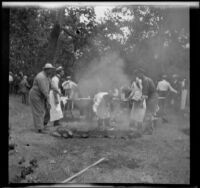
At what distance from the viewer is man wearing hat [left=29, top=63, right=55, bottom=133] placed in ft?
18.8

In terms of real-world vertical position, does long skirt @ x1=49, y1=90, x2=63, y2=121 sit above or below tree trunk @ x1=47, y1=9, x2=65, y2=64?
below

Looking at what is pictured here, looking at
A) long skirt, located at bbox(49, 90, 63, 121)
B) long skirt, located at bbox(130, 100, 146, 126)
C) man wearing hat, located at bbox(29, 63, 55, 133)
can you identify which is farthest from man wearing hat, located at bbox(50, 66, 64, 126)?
long skirt, located at bbox(130, 100, 146, 126)

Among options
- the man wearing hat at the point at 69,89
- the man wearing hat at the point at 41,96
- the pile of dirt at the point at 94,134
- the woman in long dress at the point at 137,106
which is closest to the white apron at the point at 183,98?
the woman in long dress at the point at 137,106

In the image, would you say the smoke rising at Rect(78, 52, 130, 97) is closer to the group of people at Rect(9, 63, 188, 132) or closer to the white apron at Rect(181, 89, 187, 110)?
the group of people at Rect(9, 63, 188, 132)

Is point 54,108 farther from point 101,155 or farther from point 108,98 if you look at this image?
point 101,155

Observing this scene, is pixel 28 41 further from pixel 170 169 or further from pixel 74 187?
pixel 170 169

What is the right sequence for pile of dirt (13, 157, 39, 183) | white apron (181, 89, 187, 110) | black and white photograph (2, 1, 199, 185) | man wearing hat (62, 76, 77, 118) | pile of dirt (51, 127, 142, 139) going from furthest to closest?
man wearing hat (62, 76, 77, 118) → pile of dirt (51, 127, 142, 139) → white apron (181, 89, 187, 110) → black and white photograph (2, 1, 199, 185) → pile of dirt (13, 157, 39, 183)

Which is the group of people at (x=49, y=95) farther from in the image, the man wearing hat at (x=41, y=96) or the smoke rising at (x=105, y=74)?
the smoke rising at (x=105, y=74)

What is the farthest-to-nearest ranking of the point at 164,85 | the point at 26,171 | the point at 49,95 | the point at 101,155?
1. the point at 49,95
2. the point at 164,85
3. the point at 101,155
4. the point at 26,171

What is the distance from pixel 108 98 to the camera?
5.70m

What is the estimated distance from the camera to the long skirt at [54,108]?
5.70 m

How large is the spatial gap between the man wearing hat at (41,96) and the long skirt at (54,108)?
0.27ft

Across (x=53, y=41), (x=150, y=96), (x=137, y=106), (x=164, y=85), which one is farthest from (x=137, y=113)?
(x=53, y=41)

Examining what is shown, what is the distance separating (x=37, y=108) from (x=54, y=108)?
350 millimetres
